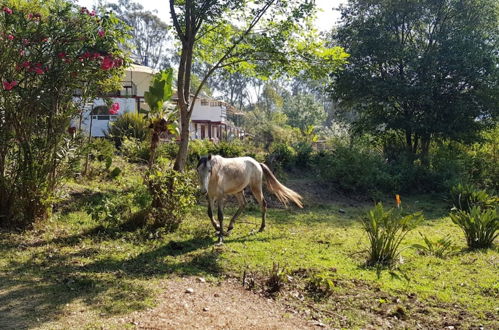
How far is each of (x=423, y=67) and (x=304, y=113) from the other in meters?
29.0

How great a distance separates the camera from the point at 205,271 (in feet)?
18.8

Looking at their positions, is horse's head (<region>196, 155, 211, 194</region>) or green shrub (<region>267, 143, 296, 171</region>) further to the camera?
green shrub (<region>267, 143, 296, 171</region>)

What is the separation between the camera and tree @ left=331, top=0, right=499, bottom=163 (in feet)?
53.4

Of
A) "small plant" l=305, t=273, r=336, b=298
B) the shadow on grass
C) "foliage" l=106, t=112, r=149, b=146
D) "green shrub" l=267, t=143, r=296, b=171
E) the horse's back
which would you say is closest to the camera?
the shadow on grass

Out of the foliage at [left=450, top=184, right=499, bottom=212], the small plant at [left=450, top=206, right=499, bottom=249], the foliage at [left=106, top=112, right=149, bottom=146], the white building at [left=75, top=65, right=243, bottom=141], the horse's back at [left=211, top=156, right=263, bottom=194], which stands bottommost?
the small plant at [left=450, top=206, right=499, bottom=249]

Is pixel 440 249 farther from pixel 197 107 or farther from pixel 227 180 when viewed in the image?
pixel 197 107

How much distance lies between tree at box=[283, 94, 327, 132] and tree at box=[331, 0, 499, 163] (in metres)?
26.3

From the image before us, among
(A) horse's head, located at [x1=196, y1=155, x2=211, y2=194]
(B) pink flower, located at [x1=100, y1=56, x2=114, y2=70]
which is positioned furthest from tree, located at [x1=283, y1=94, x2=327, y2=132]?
(B) pink flower, located at [x1=100, y1=56, x2=114, y2=70]

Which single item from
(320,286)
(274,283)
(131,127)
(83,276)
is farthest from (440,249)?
(131,127)

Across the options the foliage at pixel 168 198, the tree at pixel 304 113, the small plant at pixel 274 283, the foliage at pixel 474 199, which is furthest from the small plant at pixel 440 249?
the tree at pixel 304 113

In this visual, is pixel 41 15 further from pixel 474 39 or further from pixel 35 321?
pixel 474 39

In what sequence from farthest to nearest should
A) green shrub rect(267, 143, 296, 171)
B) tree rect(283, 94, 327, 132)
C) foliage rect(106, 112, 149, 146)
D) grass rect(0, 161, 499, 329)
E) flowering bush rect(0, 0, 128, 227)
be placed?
tree rect(283, 94, 327, 132) < green shrub rect(267, 143, 296, 171) < foliage rect(106, 112, 149, 146) < flowering bush rect(0, 0, 128, 227) < grass rect(0, 161, 499, 329)

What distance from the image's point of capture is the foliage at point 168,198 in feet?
24.1

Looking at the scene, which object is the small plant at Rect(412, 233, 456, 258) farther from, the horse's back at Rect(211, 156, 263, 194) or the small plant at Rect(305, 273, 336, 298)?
the horse's back at Rect(211, 156, 263, 194)
